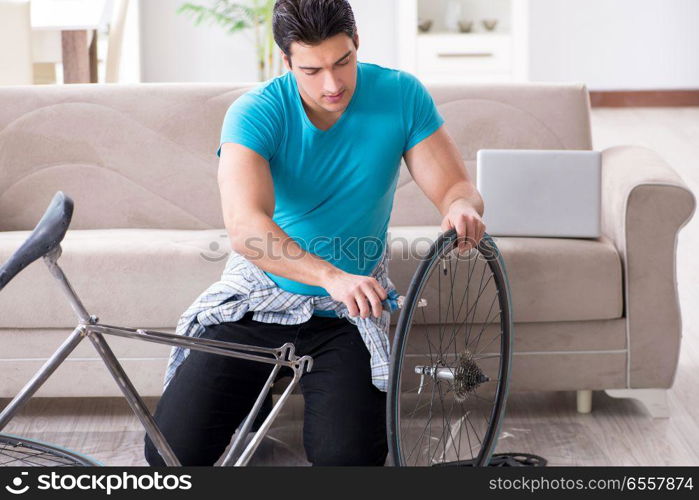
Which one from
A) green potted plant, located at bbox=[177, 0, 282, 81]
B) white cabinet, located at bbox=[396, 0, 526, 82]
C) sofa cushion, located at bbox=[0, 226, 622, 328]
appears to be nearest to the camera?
sofa cushion, located at bbox=[0, 226, 622, 328]

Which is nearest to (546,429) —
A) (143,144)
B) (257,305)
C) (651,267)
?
(651,267)

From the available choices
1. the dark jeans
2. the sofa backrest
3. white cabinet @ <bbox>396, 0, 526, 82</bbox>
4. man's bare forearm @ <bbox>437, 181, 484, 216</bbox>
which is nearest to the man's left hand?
man's bare forearm @ <bbox>437, 181, 484, 216</bbox>

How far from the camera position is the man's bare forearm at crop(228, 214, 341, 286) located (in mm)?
1733

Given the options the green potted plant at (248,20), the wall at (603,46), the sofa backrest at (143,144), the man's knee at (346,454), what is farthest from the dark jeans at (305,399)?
the wall at (603,46)

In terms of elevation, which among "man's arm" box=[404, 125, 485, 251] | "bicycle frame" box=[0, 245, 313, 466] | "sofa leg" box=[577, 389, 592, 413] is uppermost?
"man's arm" box=[404, 125, 485, 251]

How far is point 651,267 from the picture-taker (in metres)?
2.47

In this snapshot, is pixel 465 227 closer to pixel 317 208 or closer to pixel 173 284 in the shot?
pixel 317 208

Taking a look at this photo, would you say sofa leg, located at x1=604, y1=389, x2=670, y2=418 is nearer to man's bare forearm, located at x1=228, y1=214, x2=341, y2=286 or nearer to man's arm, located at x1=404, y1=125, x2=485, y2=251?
man's arm, located at x1=404, y1=125, x2=485, y2=251

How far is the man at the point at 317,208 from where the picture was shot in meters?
1.86

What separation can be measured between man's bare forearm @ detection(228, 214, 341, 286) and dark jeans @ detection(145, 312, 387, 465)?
0.25 m

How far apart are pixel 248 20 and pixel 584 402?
198 inches

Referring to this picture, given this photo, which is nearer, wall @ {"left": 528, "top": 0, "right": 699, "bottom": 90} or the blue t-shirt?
the blue t-shirt

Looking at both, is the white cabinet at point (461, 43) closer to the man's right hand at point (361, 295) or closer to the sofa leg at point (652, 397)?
the sofa leg at point (652, 397)

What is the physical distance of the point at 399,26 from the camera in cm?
694
